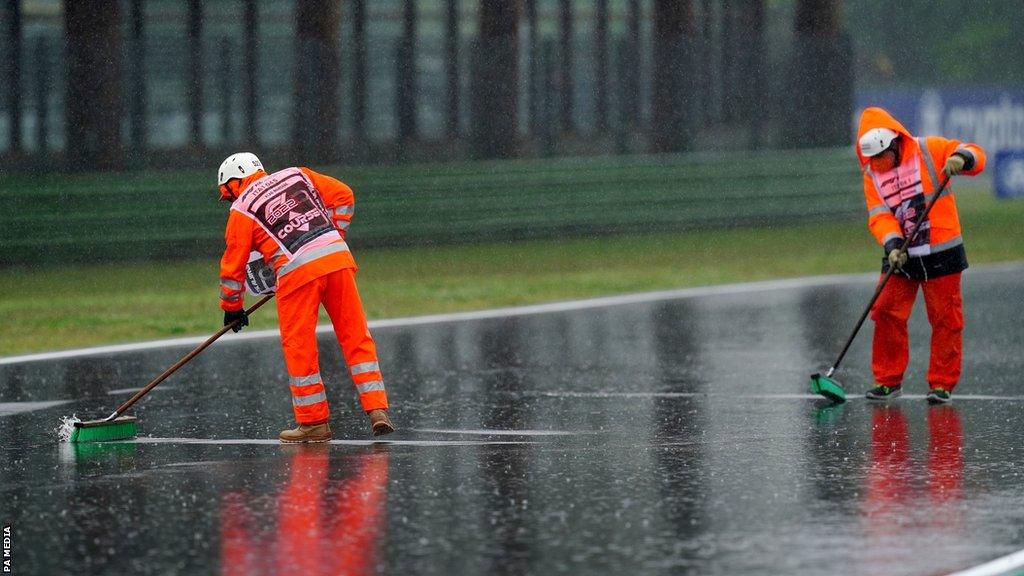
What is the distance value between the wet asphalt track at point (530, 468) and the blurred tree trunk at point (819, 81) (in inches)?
547

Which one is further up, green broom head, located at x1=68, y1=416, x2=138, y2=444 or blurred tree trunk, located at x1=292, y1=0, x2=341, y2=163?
blurred tree trunk, located at x1=292, y1=0, x2=341, y2=163

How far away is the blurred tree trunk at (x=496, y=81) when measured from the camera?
2348 centimetres

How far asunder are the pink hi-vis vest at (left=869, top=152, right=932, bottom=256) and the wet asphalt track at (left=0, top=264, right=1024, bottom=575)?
0.90m

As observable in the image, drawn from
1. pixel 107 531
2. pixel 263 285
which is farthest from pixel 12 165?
pixel 107 531

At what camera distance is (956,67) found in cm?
5469

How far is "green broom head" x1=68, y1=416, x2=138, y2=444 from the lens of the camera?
31.0ft

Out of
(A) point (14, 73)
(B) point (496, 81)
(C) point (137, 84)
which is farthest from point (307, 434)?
(B) point (496, 81)

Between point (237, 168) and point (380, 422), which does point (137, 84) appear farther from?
point (380, 422)

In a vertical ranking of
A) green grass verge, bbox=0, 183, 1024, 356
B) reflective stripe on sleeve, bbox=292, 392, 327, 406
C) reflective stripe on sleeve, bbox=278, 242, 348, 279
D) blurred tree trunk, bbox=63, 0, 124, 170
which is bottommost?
reflective stripe on sleeve, bbox=292, 392, 327, 406

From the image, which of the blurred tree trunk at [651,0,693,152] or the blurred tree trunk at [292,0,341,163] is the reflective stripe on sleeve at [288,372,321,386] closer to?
the blurred tree trunk at [292,0,341,163]

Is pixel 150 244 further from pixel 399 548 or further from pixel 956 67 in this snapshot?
pixel 956 67

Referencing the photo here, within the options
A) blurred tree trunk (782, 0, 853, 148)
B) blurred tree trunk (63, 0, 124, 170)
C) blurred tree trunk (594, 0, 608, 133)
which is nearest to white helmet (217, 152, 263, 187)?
blurred tree trunk (63, 0, 124, 170)

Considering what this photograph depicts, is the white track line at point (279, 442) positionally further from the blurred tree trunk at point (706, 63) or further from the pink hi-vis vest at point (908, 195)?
the blurred tree trunk at point (706, 63)

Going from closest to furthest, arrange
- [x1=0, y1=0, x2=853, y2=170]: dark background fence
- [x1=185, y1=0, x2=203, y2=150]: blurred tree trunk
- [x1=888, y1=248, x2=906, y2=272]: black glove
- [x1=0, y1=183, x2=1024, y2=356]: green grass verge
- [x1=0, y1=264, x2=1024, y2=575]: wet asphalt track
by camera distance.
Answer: [x1=0, y1=264, x2=1024, y2=575]: wet asphalt track < [x1=888, y1=248, x2=906, y2=272]: black glove < [x1=0, y1=183, x2=1024, y2=356]: green grass verge < [x1=0, y1=0, x2=853, y2=170]: dark background fence < [x1=185, y1=0, x2=203, y2=150]: blurred tree trunk
